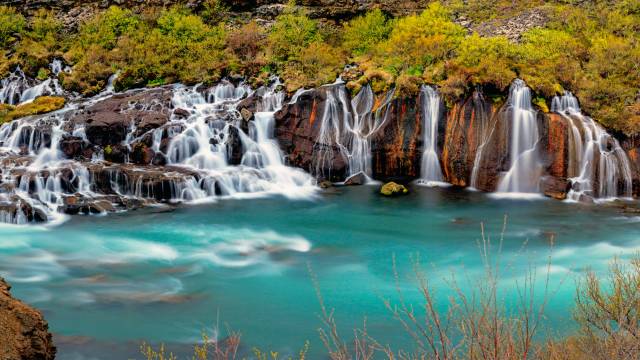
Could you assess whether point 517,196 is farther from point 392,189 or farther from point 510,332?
point 510,332

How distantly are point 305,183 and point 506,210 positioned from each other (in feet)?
24.6

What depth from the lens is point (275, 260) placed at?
13.0 metres

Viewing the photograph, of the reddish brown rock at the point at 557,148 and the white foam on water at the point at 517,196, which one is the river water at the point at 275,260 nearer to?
the white foam on water at the point at 517,196

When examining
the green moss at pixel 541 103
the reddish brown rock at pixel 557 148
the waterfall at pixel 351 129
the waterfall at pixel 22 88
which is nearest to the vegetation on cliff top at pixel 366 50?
the green moss at pixel 541 103

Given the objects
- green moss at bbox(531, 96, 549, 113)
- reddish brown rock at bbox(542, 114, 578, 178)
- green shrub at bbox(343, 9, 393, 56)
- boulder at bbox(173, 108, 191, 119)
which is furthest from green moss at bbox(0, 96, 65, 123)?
reddish brown rock at bbox(542, 114, 578, 178)

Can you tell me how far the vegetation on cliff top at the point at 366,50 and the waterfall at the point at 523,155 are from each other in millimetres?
1388

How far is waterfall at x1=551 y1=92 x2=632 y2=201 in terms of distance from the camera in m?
17.7

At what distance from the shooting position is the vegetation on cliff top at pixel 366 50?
67.1 ft

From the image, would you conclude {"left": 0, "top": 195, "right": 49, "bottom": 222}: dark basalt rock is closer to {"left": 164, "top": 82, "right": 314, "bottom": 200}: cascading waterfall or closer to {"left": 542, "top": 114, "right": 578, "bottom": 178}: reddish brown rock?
{"left": 164, "top": 82, "right": 314, "bottom": 200}: cascading waterfall

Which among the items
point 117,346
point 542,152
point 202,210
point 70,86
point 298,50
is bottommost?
point 117,346

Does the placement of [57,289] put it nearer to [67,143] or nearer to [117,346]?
[117,346]

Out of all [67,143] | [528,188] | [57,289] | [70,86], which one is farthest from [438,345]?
[70,86]

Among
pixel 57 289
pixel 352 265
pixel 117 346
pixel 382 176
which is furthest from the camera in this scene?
pixel 382 176

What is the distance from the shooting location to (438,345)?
25.7 feet
